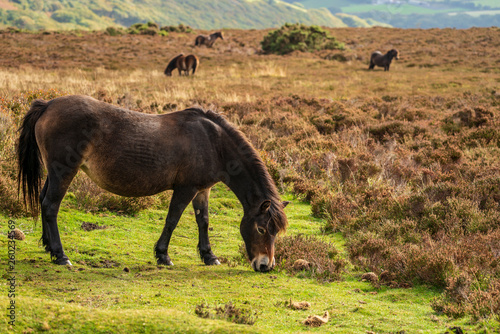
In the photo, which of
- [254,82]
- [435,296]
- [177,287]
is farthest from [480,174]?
[254,82]

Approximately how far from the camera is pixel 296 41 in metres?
45.5

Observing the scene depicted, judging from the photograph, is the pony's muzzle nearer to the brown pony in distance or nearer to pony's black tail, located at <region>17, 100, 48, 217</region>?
the brown pony in distance

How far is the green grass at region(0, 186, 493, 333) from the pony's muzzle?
14 centimetres

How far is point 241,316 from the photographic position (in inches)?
162

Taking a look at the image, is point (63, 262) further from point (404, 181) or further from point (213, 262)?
point (404, 181)

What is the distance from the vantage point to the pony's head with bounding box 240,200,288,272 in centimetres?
612

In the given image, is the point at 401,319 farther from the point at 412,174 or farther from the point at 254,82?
the point at 254,82

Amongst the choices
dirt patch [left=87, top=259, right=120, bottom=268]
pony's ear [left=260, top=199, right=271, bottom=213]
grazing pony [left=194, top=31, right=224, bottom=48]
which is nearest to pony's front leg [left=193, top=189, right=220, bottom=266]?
pony's ear [left=260, top=199, right=271, bottom=213]

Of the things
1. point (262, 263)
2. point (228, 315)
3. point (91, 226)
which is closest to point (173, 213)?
point (262, 263)

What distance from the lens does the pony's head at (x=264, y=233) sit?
6117 millimetres

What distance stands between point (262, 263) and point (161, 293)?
1.60 metres

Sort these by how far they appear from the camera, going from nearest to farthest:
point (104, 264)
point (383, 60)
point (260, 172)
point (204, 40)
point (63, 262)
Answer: point (63, 262) → point (104, 264) → point (260, 172) → point (383, 60) → point (204, 40)

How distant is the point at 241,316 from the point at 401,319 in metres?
1.80

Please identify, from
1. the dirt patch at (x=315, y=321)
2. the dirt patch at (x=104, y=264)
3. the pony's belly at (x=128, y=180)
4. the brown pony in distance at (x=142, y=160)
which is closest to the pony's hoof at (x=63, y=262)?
the brown pony in distance at (x=142, y=160)
